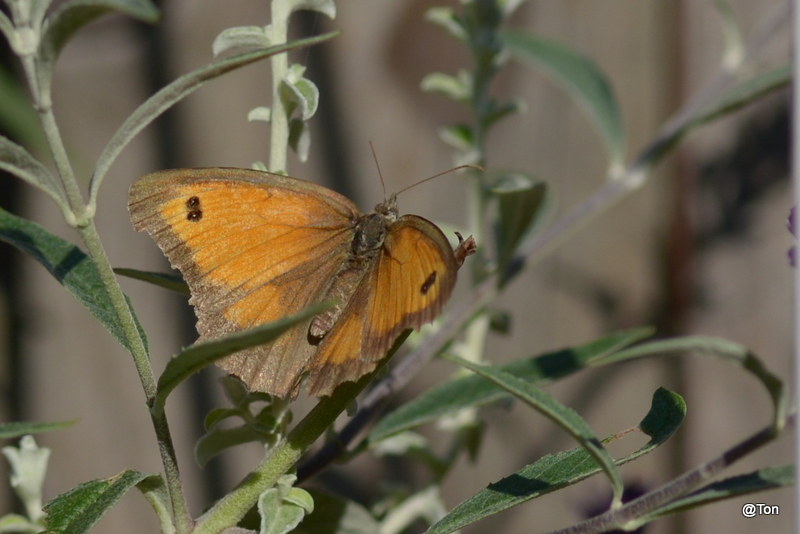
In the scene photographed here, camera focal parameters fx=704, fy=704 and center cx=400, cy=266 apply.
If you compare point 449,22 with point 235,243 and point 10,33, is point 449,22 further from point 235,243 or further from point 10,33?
point 10,33

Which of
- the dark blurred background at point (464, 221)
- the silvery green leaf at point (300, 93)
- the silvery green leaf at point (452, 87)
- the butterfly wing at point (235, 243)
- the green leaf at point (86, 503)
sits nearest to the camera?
the green leaf at point (86, 503)

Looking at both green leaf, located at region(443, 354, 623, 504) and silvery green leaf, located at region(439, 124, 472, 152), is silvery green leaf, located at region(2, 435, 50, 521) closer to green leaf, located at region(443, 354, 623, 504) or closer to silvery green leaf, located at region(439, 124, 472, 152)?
green leaf, located at region(443, 354, 623, 504)

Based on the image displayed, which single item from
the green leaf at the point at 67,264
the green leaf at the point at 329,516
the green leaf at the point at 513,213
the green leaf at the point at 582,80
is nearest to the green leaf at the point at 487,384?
the green leaf at the point at 329,516

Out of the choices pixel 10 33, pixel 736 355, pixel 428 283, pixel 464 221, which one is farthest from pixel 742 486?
pixel 464 221

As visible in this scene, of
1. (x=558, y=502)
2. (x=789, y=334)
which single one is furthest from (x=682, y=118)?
(x=558, y=502)

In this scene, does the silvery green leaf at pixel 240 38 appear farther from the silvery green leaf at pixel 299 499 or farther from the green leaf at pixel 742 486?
the green leaf at pixel 742 486

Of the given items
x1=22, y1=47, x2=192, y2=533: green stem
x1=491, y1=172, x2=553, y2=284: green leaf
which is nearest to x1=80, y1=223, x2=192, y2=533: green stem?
x1=22, y1=47, x2=192, y2=533: green stem

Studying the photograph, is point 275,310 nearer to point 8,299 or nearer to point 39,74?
point 39,74
